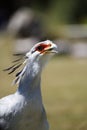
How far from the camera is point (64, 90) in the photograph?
1267 cm

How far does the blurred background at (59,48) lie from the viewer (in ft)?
31.9

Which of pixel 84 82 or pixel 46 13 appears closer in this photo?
pixel 84 82

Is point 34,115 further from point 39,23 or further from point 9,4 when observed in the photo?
point 9,4

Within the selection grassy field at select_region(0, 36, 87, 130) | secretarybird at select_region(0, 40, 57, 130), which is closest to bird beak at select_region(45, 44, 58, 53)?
secretarybird at select_region(0, 40, 57, 130)

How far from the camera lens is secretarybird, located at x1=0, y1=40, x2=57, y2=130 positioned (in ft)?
17.0

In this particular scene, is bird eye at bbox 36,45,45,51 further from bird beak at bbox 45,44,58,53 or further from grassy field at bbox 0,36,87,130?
grassy field at bbox 0,36,87,130

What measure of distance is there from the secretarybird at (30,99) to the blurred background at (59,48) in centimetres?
12

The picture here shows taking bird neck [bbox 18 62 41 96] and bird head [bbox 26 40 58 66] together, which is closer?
bird head [bbox 26 40 58 66]

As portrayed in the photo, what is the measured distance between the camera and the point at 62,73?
16.7m

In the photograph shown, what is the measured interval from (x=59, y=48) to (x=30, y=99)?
14966 millimetres

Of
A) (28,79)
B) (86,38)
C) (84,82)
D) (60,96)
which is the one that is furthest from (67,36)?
(28,79)

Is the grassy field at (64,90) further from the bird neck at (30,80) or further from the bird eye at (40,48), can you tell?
the bird eye at (40,48)

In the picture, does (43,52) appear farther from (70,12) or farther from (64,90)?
(70,12)

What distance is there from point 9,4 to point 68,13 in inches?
284
